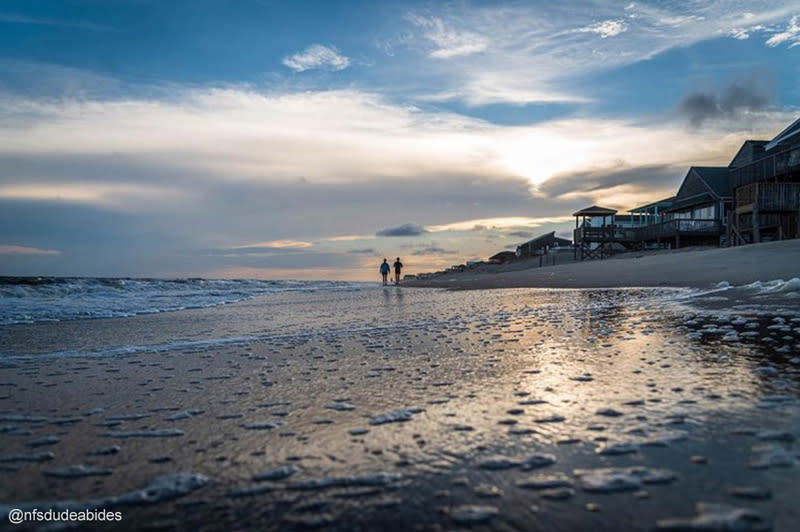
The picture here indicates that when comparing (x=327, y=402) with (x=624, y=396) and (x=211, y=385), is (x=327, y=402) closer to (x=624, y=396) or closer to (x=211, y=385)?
(x=211, y=385)

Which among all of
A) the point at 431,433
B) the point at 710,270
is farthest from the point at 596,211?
the point at 431,433

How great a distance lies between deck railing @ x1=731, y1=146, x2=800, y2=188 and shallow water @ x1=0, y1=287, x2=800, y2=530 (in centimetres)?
2465

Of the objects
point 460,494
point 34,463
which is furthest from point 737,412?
point 34,463

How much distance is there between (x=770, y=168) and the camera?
25688 mm

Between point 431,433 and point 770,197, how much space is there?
2492 centimetres

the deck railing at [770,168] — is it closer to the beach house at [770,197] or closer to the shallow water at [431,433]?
the beach house at [770,197]

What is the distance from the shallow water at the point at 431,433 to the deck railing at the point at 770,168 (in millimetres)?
24645

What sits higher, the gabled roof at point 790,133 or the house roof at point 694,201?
the gabled roof at point 790,133

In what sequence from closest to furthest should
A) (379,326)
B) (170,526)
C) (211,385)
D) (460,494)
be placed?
(170,526) → (460,494) → (211,385) → (379,326)

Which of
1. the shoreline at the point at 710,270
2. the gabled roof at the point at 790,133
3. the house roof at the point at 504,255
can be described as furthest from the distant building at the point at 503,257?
the shoreline at the point at 710,270

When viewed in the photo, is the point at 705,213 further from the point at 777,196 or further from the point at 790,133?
the point at 777,196

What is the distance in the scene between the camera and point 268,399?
2990 mm

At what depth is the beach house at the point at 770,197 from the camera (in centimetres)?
2130

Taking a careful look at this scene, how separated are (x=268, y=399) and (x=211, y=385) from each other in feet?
2.24
